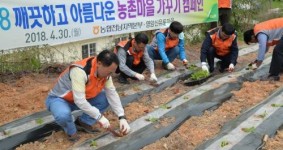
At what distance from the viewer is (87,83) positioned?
3.75m

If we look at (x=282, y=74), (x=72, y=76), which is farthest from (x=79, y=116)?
(x=282, y=74)

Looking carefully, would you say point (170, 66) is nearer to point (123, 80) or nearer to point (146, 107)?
point (123, 80)

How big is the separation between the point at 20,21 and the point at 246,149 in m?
3.49

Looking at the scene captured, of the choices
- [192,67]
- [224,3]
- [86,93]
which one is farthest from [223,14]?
[86,93]

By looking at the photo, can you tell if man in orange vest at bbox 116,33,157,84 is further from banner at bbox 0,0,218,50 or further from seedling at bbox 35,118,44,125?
seedling at bbox 35,118,44,125

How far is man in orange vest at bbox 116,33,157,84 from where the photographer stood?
17.6ft

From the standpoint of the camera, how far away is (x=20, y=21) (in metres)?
5.44

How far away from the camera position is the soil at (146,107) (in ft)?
13.2

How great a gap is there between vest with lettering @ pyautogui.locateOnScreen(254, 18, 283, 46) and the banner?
7.40 ft

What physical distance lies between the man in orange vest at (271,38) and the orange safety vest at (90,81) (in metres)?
2.82

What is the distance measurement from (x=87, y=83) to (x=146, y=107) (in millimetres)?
1389

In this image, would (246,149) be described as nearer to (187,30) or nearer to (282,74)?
(282,74)

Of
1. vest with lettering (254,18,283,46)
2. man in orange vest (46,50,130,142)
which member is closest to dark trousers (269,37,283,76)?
vest with lettering (254,18,283,46)

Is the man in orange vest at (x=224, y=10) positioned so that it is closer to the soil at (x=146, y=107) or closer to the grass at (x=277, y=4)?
the soil at (x=146, y=107)
